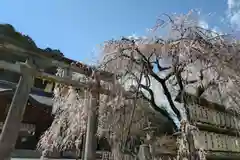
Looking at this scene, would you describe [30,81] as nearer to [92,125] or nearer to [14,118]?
[14,118]

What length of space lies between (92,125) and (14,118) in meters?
1.79

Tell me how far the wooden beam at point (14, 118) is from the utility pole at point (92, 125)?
159cm

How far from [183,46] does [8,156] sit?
4.43 meters

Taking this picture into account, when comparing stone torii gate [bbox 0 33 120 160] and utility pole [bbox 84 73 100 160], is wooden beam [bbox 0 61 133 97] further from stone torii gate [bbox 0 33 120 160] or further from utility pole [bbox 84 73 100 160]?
utility pole [bbox 84 73 100 160]

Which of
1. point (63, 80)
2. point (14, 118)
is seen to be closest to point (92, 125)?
point (63, 80)

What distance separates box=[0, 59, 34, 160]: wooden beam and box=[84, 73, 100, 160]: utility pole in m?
1.59

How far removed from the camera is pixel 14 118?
4.47 m

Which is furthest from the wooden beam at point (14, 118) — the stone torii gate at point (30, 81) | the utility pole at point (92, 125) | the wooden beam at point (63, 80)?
the utility pole at point (92, 125)

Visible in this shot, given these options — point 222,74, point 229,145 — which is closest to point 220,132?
point 229,145

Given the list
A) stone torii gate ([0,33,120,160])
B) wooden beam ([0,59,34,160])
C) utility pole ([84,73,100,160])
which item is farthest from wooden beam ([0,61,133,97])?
wooden beam ([0,59,34,160])

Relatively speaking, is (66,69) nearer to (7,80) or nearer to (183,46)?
(183,46)

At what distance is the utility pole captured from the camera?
518 cm

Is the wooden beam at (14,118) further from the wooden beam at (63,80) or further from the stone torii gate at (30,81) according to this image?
the wooden beam at (63,80)

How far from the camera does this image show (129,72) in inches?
237
